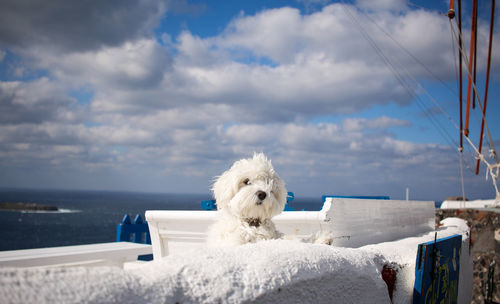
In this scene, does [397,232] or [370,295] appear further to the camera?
[397,232]

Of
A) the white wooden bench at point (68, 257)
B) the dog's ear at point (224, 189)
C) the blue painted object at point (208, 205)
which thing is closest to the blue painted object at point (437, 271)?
the dog's ear at point (224, 189)

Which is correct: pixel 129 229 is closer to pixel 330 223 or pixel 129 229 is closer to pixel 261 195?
pixel 261 195

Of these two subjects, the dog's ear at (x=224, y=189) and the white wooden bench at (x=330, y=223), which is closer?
the dog's ear at (x=224, y=189)

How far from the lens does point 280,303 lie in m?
1.52

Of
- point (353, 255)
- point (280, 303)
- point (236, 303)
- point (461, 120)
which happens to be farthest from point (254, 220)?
point (461, 120)

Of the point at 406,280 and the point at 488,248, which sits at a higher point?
the point at 406,280

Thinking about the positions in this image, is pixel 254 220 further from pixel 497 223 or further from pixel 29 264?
pixel 497 223

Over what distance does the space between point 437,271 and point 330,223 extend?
88cm

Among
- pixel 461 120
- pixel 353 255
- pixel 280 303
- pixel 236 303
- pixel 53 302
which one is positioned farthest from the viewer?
pixel 461 120

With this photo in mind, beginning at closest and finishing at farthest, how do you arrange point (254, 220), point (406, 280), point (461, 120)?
point (406, 280), point (254, 220), point (461, 120)

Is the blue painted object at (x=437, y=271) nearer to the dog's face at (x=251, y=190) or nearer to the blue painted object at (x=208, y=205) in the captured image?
the dog's face at (x=251, y=190)

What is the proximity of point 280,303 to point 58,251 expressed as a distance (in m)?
1.98

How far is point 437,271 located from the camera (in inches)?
113

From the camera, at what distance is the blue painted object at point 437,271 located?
2.57 m
